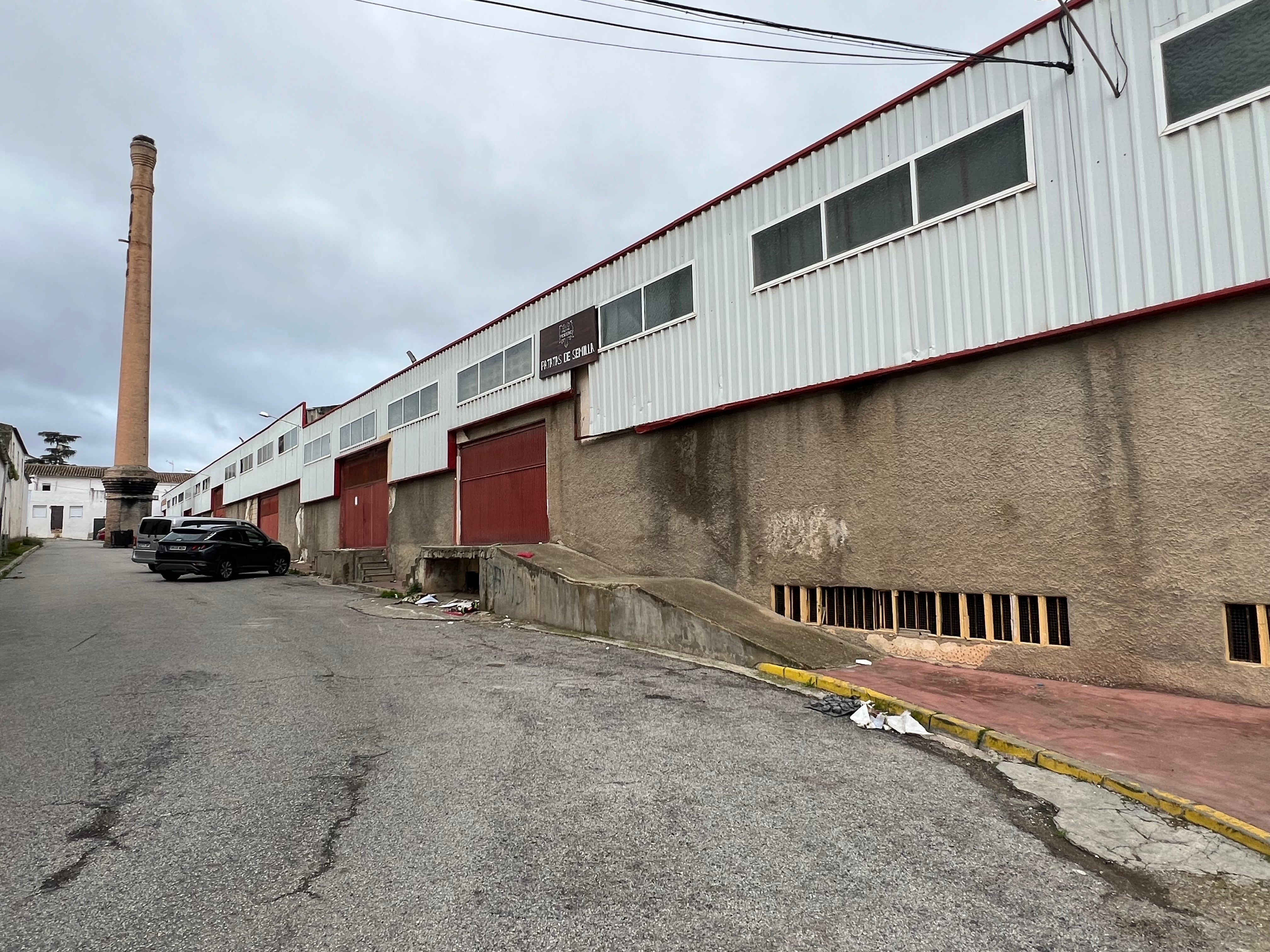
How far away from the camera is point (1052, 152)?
712 centimetres

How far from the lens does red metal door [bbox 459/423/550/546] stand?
1503 cm

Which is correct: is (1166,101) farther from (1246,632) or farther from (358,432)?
(358,432)

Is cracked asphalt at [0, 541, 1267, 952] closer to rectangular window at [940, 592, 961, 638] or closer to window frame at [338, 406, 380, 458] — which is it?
rectangular window at [940, 592, 961, 638]

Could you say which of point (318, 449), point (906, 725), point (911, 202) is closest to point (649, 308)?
point (911, 202)

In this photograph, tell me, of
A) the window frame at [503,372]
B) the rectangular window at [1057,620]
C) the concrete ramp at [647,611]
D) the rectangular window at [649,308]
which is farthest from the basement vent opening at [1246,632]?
the window frame at [503,372]

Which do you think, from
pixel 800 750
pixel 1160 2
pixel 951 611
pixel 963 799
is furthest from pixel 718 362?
pixel 963 799

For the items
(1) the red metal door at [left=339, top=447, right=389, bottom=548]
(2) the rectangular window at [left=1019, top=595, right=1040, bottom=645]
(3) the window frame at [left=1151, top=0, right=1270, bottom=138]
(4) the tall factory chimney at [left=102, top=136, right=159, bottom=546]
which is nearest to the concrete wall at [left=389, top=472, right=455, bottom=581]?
(1) the red metal door at [left=339, top=447, right=389, bottom=548]

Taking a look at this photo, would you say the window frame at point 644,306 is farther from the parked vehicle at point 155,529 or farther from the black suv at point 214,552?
the parked vehicle at point 155,529

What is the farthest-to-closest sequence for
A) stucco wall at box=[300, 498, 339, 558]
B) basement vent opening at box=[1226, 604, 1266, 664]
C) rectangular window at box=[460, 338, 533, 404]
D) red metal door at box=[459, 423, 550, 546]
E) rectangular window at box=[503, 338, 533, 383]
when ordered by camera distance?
stucco wall at box=[300, 498, 339, 558] < rectangular window at box=[460, 338, 533, 404] < rectangular window at box=[503, 338, 533, 383] < red metal door at box=[459, 423, 550, 546] < basement vent opening at box=[1226, 604, 1266, 664]

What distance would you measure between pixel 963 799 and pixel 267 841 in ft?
12.3

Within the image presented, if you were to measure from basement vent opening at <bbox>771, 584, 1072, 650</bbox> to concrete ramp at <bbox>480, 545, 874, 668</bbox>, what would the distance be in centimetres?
28

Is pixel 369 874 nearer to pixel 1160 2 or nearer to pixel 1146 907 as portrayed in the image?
pixel 1146 907

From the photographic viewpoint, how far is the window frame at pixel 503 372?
15406 mm

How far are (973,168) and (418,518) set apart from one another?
16.5 metres
